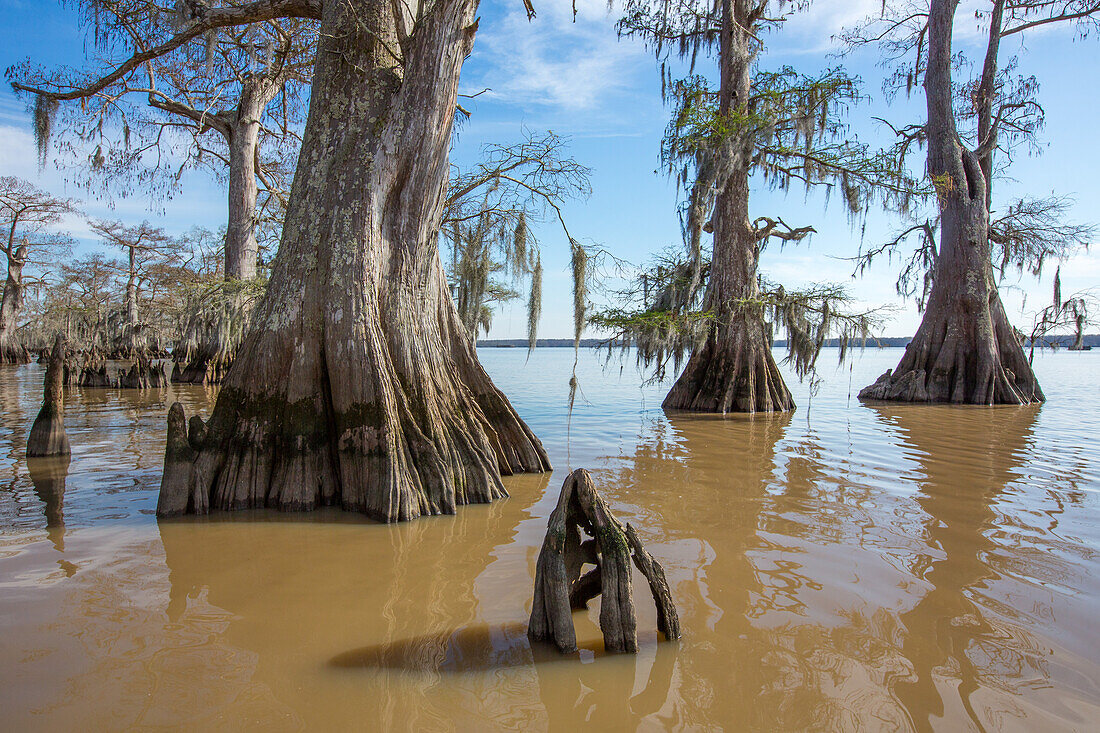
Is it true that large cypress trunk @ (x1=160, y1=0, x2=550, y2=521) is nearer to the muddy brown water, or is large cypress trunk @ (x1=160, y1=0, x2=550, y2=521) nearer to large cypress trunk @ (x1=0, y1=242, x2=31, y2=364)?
the muddy brown water

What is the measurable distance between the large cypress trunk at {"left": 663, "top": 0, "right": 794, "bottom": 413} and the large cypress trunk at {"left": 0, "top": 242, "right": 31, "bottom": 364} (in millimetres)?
37208

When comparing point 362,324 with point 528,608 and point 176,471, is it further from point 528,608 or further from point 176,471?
point 528,608

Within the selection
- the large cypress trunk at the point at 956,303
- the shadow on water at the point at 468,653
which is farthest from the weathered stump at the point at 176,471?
the large cypress trunk at the point at 956,303

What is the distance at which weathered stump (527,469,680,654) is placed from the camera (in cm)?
282

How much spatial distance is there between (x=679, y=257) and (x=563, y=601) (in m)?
12.2

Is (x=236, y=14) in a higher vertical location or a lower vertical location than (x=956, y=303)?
higher

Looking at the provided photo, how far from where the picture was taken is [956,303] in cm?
1499

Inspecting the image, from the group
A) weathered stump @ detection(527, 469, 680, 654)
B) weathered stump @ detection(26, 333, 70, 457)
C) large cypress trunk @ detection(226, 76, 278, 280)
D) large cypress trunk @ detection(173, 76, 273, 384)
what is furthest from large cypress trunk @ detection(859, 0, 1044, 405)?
large cypress trunk @ detection(226, 76, 278, 280)

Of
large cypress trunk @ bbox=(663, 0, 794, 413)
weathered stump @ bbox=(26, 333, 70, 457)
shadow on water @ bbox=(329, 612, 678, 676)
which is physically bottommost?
shadow on water @ bbox=(329, 612, 678, 676)

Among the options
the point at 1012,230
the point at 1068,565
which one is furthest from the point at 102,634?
the point at 1012,230

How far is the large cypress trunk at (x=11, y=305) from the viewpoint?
107 ft

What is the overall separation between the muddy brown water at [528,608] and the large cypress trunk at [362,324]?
1.22 feet

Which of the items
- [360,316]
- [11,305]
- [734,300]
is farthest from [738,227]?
[11,305]

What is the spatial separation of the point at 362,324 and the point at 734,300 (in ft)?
30.0
